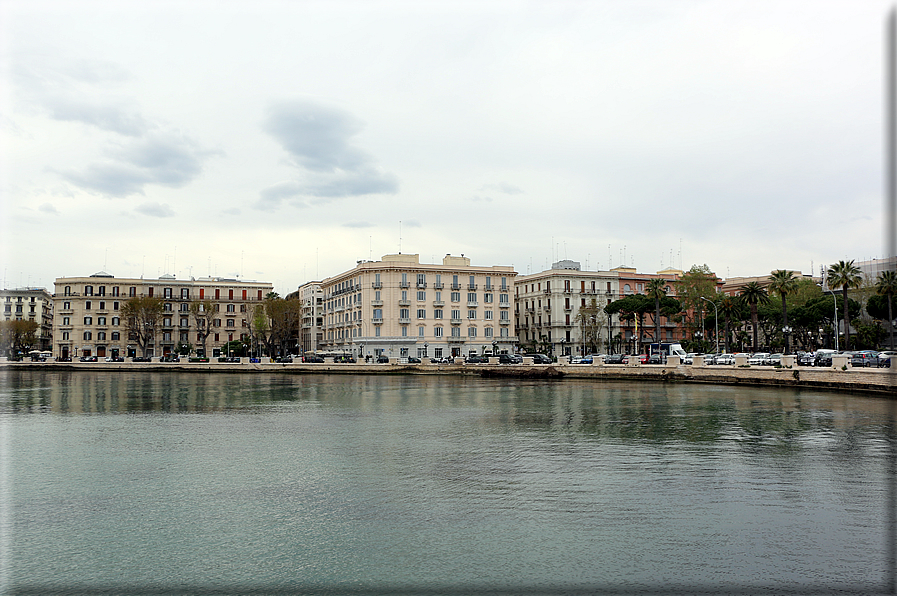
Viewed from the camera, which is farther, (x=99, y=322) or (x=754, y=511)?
(x=99, y=322)

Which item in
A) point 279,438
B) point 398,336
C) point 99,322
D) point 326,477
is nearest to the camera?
point 326,477

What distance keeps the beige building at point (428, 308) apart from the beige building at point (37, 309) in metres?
83.8

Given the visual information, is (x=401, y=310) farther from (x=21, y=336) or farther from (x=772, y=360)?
(x=21, y=336)

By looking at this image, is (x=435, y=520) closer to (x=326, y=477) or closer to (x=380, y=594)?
(x=380, y=594)

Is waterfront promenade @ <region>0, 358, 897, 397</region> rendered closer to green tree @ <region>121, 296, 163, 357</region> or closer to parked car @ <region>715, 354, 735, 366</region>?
parked car @ <region>715, 354, 735, 366</region>

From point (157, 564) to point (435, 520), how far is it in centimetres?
632

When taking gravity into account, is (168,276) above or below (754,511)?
above

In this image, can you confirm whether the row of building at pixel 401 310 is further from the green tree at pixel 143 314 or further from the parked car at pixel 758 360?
the parked car at pixel 758 360

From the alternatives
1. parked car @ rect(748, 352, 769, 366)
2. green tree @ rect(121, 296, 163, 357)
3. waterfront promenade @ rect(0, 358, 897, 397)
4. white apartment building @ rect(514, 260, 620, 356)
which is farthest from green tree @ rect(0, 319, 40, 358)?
parked car @ rect(748, 352, 769, 366)

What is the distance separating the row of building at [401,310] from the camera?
109688 mm

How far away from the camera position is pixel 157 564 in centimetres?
1430

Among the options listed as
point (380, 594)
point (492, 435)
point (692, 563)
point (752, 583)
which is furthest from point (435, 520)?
point (492, 435)

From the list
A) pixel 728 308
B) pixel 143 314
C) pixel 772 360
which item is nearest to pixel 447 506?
pixel 772 360

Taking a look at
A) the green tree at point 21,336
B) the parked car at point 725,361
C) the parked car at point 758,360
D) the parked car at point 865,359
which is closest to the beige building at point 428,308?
the parked car at point 725,361
